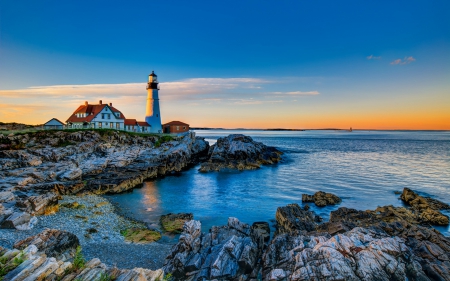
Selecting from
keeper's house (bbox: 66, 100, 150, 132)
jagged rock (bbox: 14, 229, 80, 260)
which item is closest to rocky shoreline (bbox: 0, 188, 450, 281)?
jagged rock (bbox: 14, 229, 80, 260)

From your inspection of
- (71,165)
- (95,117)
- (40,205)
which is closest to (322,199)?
(40,205)

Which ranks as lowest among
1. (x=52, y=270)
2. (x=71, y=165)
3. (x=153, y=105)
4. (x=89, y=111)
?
(x=71, y=165)

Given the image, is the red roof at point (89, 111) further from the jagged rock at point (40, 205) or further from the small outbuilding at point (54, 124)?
the jagged rock at point (40, 205)

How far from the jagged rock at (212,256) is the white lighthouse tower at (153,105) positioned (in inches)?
2204

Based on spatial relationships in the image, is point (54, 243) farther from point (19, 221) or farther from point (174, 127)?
point (174, 127)

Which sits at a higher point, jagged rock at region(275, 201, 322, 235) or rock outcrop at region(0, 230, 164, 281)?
rock outcrop at region(0, 230, 164, 281)

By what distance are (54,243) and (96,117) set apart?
4904 cm

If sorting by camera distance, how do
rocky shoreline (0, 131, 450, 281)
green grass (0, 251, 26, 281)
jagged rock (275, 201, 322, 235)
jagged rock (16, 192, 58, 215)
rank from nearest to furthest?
1. green grass (0, 251, 26, 281)
2. rocky shoreline (0, 131, 450, 281)
3. jagged rock (275, 201, 322, 235)
4. jagged rock (16, 192, 58, 215)

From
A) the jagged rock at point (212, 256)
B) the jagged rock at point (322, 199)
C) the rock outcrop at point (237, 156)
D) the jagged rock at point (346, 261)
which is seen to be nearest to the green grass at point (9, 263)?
the jagged rock at point (212, 256)

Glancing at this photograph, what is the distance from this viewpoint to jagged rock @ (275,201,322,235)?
17.2 metres

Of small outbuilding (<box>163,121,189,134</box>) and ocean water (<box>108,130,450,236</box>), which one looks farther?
small outbuilding (<box>163,121,189,134</box>)

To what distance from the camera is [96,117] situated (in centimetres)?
5603

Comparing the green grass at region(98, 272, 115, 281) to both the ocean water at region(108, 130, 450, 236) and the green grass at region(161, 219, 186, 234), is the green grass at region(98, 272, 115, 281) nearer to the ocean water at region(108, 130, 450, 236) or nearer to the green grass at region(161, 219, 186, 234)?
the green grass at region(161, 219, 186, 234)

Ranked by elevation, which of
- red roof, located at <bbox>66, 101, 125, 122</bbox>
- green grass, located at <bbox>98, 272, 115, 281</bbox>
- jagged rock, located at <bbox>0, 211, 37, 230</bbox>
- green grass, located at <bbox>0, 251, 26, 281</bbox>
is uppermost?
red roof, located at <bbox>66, 101, 125, 122</bbox>
